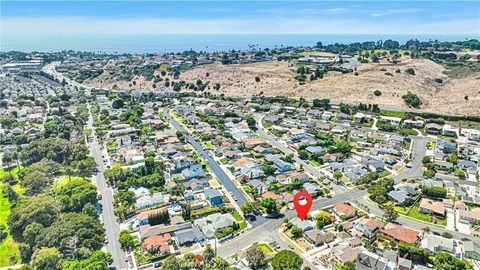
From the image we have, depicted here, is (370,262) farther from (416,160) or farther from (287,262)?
(416,160)

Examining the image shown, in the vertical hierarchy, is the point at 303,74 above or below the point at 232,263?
above

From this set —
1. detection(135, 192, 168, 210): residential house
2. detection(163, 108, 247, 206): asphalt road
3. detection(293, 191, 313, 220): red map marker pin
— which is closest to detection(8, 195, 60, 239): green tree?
detection(135, 192, 168, 210): residential house

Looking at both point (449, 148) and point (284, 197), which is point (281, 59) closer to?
point (449, 148)

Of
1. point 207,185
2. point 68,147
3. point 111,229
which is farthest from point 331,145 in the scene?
point 68,147

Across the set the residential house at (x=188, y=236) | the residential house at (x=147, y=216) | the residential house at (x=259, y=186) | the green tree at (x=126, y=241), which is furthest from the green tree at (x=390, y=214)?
the green tree at (x=126, y=241)

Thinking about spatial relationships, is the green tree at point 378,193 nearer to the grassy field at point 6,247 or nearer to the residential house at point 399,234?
the residential house at point 399,234

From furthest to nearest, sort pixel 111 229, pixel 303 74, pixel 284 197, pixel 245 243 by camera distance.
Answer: pixel 303 74
pixel 284 197
pixel 111 229
pixel 245 243
